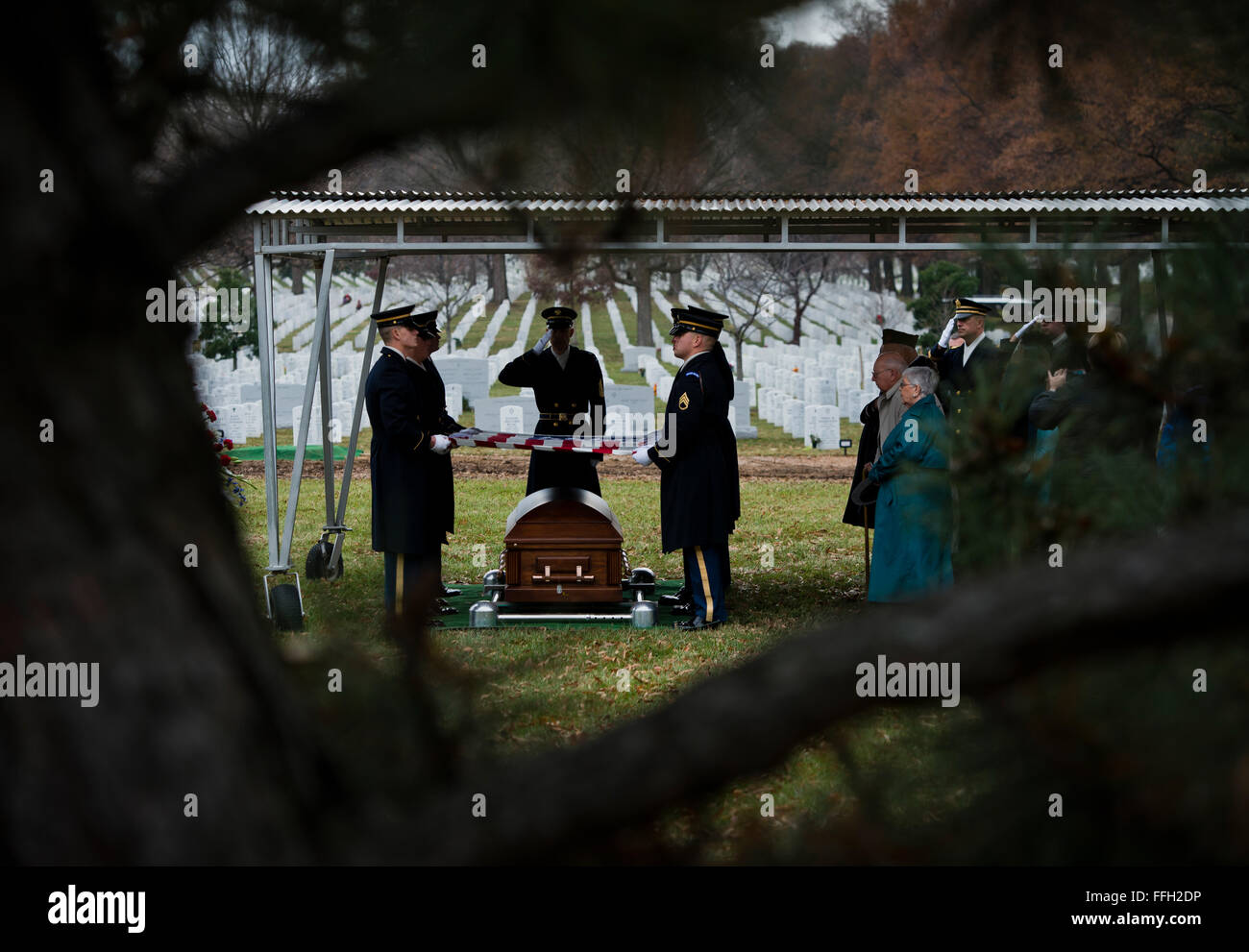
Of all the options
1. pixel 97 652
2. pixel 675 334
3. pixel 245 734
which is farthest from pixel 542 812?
pixel 675 334

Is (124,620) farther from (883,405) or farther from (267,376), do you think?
(267,376)

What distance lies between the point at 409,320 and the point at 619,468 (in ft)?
36.2

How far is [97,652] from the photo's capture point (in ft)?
2.93

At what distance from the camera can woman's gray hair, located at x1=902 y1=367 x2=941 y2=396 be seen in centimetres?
691

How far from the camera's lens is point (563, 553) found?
337 inches

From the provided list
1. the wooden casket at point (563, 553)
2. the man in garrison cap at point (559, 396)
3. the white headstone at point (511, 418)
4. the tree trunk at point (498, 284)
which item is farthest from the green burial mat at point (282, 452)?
the tree trunk at point (498, 284)

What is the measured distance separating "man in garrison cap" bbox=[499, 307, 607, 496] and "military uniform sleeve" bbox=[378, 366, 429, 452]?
167cm

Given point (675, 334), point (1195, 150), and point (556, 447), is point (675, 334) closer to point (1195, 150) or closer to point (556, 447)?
point (556, 447)

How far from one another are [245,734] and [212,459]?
0.79 feet

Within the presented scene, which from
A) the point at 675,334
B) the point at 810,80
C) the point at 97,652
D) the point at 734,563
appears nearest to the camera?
the point at 97,652

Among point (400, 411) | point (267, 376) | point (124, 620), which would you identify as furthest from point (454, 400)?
point (124, 620)

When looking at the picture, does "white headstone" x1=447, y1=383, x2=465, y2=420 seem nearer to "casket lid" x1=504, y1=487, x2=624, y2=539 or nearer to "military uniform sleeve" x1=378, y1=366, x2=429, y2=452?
"casket lid" x1=504, y1=487, x2=624, y2=539

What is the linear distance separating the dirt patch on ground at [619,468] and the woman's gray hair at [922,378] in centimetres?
1002

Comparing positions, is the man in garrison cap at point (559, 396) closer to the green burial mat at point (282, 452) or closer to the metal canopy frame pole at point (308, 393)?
the metal canopy frame pole at point (308, 393)
